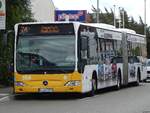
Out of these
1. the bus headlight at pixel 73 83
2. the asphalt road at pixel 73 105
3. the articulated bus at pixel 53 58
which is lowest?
the asphalt road at pixel 73 105

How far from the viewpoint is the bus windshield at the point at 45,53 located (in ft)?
79.4

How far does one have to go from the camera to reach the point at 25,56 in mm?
A: 24609

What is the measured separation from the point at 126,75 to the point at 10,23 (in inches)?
266

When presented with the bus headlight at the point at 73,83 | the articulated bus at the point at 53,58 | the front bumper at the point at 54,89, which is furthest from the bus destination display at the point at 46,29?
the front bumper at the point at 54,89

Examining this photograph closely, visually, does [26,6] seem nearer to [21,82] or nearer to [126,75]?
[126,75]

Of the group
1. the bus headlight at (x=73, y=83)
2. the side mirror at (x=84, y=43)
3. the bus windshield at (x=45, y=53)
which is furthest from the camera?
the side mirror at (x=84, y=43)

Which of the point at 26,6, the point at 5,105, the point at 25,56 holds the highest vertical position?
the point at 26,6

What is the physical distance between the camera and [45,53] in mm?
24438

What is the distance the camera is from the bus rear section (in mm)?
24094

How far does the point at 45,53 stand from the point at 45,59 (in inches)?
10.0

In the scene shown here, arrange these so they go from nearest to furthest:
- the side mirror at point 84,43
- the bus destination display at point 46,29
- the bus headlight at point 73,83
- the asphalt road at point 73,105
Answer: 1. the asphalt road at point 73,105
2. the bus headlight at point 73,83
3. the bus destination display at point 46,29
4. the side mirror at point 84,43

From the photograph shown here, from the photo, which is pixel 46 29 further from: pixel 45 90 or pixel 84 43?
pixel 45 90

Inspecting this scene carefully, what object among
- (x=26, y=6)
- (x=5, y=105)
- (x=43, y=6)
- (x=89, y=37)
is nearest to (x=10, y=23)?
(x=26, y=6)

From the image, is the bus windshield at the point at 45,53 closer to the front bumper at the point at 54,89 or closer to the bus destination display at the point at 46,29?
the bus destination display at the point at 46,29
